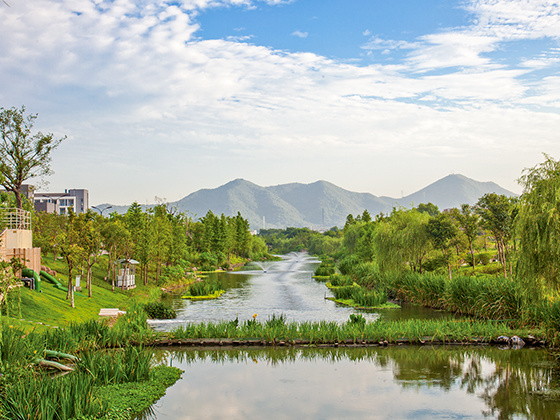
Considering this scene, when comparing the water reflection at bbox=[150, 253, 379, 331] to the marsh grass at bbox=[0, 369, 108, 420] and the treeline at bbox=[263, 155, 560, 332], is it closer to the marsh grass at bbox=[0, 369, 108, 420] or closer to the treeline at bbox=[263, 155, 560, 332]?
the treeline at bbox=[263, 155, 560, 332]

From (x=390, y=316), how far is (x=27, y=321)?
17.0m

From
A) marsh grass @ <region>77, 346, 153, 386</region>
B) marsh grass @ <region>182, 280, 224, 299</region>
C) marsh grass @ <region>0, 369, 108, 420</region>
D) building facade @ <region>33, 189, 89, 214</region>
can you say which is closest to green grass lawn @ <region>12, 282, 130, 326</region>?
marsh grass @ <region>77, 346, 153, 386</region>

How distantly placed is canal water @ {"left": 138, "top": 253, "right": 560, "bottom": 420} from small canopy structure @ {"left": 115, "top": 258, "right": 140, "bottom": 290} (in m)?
18.6

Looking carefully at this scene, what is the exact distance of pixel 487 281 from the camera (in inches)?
915

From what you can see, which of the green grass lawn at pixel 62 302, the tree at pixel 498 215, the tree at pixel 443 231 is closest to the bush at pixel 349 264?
the tree at pixel 443 231

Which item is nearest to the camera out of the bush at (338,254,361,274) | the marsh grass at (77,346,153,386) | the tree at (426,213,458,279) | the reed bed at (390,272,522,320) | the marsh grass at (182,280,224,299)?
the marsh grass at (77,346,153,386)

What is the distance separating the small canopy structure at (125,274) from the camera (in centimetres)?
3472

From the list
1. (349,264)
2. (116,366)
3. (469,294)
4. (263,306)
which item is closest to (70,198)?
(349,264)

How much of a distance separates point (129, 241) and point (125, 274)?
3.29 m

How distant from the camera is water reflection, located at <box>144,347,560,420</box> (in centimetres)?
1122

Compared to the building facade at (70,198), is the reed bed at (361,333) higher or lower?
lower

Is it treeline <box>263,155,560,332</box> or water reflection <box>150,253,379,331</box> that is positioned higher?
treeline <box>263,155,560,332</box>

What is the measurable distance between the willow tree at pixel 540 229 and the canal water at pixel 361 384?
253 centimetres

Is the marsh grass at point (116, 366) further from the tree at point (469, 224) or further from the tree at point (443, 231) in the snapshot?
the tree at point (469, 224)
